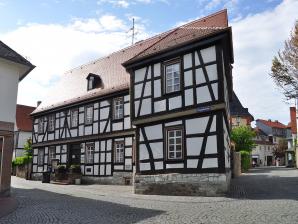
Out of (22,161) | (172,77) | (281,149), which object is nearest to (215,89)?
(172,77)

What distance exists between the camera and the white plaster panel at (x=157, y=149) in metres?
16.2

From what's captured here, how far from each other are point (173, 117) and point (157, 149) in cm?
172

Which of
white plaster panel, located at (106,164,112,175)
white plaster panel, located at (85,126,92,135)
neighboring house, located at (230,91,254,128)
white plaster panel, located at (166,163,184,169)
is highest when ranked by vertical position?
neighboring house, located at (230,91,254,128)

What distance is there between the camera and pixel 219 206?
442 inches

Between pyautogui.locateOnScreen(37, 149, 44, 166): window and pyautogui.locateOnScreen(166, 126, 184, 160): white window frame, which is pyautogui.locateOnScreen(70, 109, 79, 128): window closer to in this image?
pyautogui.locateOnScreen(37, 149, 44, 166): window

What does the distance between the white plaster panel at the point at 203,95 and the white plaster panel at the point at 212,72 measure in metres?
0.49

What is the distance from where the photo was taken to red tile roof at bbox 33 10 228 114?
1719 centimetres

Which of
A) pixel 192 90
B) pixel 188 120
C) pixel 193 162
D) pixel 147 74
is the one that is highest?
pixel 147 74

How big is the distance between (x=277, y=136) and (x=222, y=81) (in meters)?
75.3

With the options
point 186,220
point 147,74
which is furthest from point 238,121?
point 186,220

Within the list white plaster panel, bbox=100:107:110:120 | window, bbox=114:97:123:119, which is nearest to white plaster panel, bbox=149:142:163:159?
window, bbox=114:97:123:119

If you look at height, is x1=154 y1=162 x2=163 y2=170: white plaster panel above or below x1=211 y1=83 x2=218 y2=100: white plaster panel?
below

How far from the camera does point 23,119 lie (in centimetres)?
4397

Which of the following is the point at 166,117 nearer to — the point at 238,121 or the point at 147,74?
the point at 147,74
